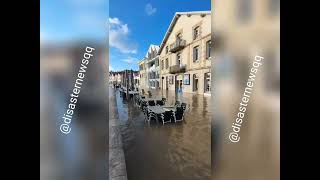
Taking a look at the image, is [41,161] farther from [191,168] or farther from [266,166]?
[266,166]

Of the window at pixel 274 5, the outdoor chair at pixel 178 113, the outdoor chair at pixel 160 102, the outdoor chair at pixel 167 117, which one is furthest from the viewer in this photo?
the outdoor chair at pixel 160 102

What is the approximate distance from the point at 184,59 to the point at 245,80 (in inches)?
112

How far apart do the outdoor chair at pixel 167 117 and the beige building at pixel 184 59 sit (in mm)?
547

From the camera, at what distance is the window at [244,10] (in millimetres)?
1746

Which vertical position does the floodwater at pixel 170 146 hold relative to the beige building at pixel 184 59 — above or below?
below

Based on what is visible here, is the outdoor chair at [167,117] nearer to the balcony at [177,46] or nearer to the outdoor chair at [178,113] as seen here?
the outdoor chair at [178,113]

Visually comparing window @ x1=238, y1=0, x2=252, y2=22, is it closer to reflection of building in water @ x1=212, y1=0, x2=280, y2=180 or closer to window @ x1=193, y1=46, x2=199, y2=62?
reflection of building in water @ x1=212, y1=0, x2=280, y2=180

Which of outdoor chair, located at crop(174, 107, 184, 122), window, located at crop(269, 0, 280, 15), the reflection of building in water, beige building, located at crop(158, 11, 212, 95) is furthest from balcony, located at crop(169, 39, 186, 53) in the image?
window, located at crop(269, 0, 280, 15)

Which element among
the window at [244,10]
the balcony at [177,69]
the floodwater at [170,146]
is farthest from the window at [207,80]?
the window at [244,10]

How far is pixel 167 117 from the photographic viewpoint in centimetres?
461
